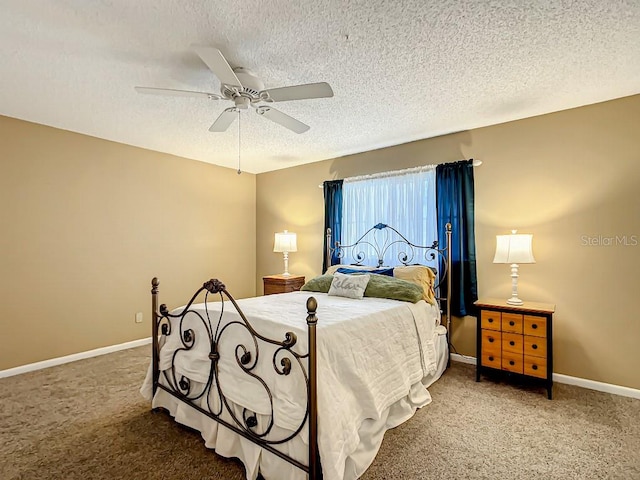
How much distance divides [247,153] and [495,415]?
162 inches

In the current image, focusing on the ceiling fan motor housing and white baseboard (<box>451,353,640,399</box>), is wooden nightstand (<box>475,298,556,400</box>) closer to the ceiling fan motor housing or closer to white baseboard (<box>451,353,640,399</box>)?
→ white baseboard (<box>451,353,640,399</box>)

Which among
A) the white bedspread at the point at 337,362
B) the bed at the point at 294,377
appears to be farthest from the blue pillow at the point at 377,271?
the white bedspread at the point at 337,362

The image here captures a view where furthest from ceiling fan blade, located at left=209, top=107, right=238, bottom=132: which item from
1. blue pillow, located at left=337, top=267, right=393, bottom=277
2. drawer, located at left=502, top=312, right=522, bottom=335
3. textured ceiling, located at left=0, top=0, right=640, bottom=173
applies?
drawer, located at left=502, top=312, right=522, bottom=335

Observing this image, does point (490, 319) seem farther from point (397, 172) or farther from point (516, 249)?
point (397, 172)

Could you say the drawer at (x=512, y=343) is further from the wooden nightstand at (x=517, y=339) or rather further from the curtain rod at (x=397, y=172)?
the curtain rod at (x=397, y=172)

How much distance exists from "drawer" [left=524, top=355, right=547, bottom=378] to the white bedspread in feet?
2.57

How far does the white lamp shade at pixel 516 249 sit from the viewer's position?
10.0 feet

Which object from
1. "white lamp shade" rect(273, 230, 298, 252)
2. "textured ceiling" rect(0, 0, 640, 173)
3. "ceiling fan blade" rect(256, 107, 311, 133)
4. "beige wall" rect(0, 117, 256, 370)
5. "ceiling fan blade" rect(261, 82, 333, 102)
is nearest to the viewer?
"textured ceiling" rect(0, 0, 640, 173)

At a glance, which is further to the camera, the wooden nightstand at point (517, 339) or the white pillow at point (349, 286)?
the white pillow at point (349, 286)

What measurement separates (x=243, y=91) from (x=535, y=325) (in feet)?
10.1

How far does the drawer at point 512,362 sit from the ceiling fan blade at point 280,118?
2698 mm

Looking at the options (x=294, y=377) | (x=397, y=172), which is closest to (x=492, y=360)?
(x=294, y=377)

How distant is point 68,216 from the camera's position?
383 cm

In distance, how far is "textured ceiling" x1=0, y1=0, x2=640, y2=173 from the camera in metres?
1.89
